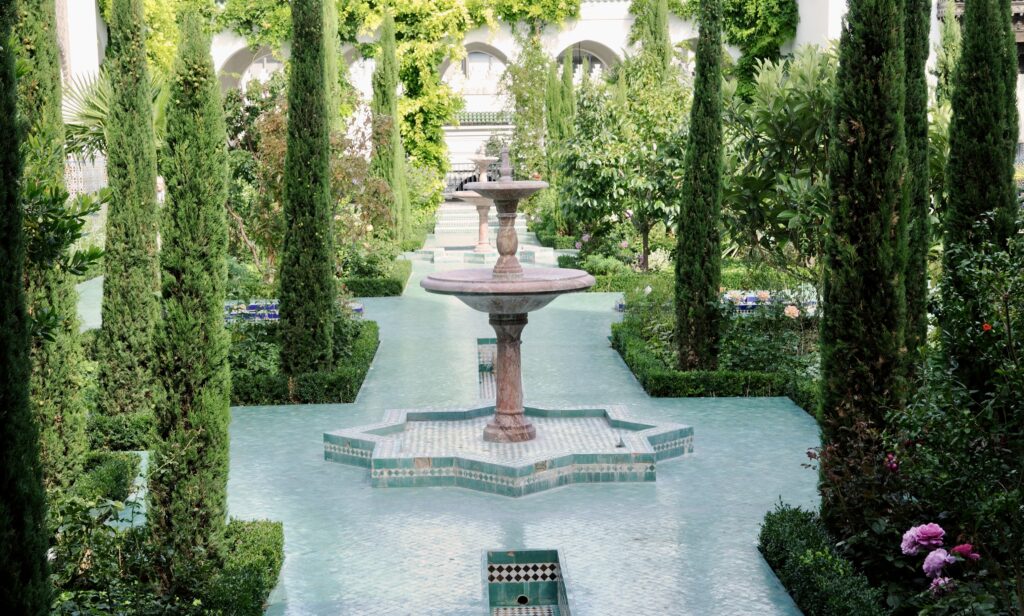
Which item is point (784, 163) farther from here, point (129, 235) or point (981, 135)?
point (129, 235)

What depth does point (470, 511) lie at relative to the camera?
739cm

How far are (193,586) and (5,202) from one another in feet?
7.42

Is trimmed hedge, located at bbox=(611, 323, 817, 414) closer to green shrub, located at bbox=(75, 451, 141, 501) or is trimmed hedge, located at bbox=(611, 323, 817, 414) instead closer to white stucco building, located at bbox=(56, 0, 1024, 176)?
green shrub, located at bbox=(75, 451, 141, 501)

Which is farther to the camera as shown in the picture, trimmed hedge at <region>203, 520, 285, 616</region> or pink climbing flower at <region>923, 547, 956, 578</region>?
trimmed hedge at <region>203, 520, 285, 616</region>

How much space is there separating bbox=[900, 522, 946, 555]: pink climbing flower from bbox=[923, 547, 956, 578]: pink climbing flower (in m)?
0.14

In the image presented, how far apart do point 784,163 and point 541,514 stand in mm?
5746

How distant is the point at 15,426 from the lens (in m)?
3.71

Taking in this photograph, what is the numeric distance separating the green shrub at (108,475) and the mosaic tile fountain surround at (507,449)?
154 centimetres

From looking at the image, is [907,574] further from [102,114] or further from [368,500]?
[102,114]

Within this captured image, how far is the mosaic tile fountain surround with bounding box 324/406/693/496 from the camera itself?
7.93m

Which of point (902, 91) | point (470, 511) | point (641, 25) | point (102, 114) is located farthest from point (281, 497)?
point (641, 25)

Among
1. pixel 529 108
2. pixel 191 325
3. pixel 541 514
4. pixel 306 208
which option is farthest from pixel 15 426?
pixel 529 108

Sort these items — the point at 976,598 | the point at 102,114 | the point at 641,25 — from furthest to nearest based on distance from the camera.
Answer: the point at 641,25 < the point at 102,114 < the point at 976,598

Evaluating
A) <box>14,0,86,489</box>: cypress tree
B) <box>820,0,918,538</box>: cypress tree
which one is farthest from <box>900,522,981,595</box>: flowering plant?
<box>14,0,86,489</box>: cypress tree
